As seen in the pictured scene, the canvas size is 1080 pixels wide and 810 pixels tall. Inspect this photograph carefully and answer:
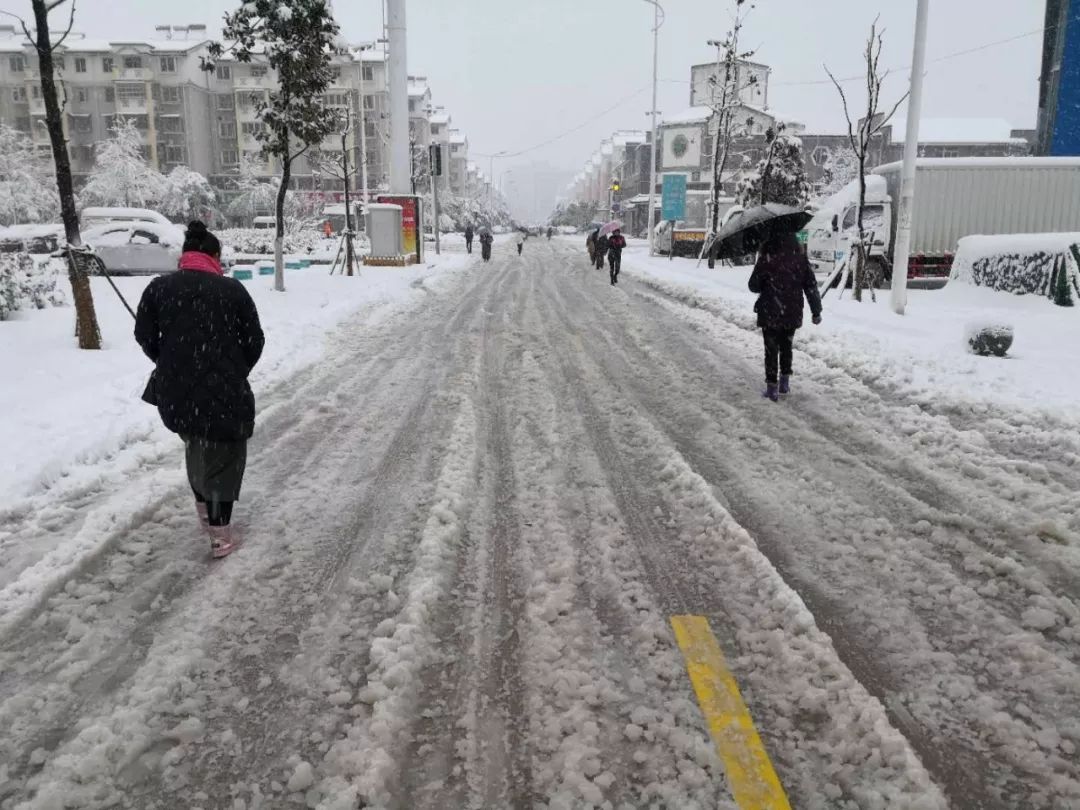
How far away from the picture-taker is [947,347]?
9.55 metres

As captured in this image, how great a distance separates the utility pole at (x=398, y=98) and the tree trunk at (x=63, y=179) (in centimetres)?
2079

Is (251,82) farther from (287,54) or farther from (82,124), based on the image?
(287,54)

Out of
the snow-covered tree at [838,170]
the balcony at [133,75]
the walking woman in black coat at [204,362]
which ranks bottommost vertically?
the walking woman in black coat at [204,362]

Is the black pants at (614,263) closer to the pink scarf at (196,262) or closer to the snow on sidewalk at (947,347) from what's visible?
the snow on sidewalk at (947,347)

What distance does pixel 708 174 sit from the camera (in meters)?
75.8

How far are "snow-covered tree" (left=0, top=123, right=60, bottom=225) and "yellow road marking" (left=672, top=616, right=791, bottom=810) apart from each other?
156ft

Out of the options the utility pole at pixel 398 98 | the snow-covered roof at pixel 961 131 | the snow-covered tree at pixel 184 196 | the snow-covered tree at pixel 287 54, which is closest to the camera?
the snow-covered tree at pixel 287 54

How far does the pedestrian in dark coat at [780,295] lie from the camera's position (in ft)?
24.0

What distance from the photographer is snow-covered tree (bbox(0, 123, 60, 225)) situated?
41.7 meters

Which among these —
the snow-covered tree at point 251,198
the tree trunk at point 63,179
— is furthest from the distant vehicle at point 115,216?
the snow-covered tree at point 251,198

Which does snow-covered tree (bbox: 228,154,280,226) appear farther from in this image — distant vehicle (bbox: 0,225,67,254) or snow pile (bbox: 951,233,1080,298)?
snow pile (bbox: 951,233,1080,298)

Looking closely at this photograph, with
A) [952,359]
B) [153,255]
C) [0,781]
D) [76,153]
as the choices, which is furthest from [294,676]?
[76,153]

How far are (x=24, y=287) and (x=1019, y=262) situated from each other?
693 inches

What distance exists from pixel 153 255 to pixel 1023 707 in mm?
20654
